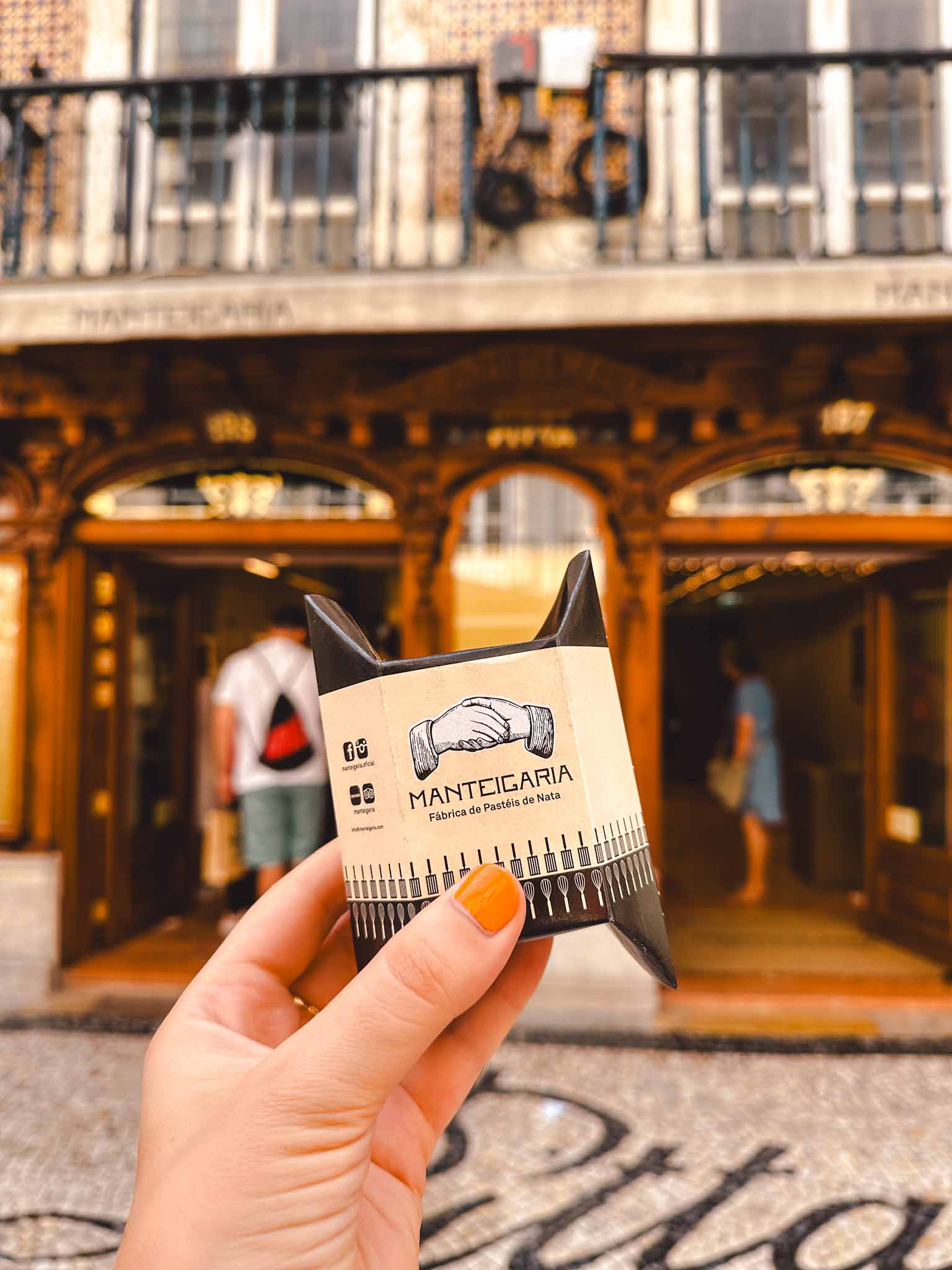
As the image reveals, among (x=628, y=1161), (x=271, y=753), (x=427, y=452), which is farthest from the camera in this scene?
(x=427, y=452)

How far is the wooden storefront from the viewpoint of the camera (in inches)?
195

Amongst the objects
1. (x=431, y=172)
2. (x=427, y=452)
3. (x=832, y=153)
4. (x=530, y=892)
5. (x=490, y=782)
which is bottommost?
(x=530, y=892)

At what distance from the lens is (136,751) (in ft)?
19.5

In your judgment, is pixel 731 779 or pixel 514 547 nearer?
pixel 514 547

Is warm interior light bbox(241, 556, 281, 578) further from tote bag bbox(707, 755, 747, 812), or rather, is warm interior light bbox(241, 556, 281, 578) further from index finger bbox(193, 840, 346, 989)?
index finger bbox(193, 840, 346, 989)

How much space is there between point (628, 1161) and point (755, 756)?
4124 millimetres

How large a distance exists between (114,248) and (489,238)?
230 centimetres

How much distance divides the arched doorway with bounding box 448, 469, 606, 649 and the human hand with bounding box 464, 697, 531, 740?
4140 millimetres

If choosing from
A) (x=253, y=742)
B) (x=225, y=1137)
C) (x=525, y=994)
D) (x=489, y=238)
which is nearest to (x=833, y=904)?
(x=253, y=742)

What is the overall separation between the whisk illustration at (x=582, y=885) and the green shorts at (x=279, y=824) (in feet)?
13.3

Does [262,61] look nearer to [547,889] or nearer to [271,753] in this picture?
[271,753]

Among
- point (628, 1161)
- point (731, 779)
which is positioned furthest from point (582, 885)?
point (731, 779)

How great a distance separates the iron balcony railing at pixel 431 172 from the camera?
5.00 metres

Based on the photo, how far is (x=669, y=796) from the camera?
14172mm
